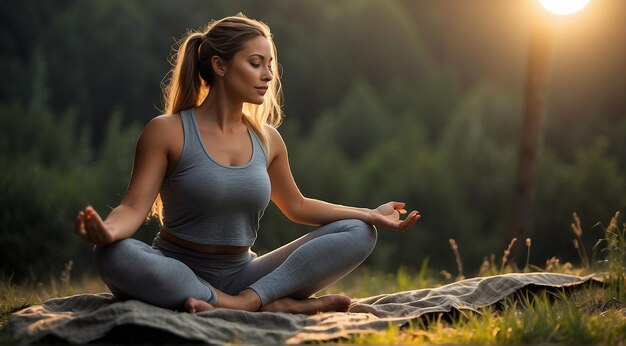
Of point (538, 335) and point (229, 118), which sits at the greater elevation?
point (229, 118)

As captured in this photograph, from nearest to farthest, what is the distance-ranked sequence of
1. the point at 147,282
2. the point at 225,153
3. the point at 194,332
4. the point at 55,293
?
the point at 194,332
the point at 147,282
the point at 225,153
the point at 55,293

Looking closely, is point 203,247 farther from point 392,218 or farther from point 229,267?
point 392,218

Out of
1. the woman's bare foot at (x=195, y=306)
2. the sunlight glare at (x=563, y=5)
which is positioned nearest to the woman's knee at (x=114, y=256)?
the woman's bare foot at (x=195, y=306)

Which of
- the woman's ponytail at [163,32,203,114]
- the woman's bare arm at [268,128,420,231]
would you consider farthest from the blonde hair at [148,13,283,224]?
the woman's bare arm at [268,128,420,231]

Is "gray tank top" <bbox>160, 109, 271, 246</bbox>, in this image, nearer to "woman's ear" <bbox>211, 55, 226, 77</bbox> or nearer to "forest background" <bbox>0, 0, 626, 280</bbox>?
"woman's ear" <bbox>211, 55, 226, 77</bbox>

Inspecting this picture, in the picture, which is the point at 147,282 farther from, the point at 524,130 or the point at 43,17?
the point at 43,17

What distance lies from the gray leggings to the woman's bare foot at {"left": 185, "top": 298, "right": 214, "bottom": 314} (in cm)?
5

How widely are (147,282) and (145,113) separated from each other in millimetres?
32119

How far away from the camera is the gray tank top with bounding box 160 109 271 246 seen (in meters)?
3.57

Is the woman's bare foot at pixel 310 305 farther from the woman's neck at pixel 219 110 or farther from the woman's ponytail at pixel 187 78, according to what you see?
the woman's ponytail at pixel 187 78

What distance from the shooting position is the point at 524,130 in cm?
855

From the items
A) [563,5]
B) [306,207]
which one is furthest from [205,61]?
[563,5]

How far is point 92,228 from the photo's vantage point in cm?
324

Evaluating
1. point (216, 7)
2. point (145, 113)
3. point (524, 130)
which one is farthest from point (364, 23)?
point (524, 130)
